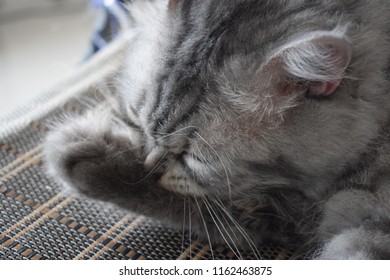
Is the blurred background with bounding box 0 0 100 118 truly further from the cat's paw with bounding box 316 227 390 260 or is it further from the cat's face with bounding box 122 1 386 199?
the cat's paw with bounding box 316 227 390 260

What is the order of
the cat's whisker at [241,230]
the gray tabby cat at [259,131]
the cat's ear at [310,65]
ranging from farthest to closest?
the cat's whisker at [241,230] < the gray tabby cat at [259,131] < the cat's ear at [310,65]

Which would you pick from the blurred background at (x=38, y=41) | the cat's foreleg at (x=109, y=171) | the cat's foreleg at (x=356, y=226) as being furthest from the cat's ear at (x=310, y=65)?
the blurred background at (x=38, y=41)

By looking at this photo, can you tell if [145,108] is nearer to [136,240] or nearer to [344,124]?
[136,240]

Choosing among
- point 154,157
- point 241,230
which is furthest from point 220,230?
point 154,157

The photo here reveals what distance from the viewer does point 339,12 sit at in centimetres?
94

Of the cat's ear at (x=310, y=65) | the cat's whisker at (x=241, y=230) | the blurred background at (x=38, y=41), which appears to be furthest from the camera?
the blurred background at (x=38, y=41)

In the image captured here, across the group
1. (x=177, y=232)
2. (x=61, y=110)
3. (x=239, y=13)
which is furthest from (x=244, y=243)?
(x=61, y=110)

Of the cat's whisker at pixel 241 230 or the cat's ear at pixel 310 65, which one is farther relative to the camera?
the cat's whisker at pixel 241 230

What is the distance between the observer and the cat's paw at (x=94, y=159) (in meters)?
1.07

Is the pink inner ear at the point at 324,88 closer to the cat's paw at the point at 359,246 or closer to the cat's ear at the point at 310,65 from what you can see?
the cat's ear at the point at 310,65

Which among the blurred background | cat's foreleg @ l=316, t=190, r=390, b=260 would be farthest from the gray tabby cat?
the blurred background

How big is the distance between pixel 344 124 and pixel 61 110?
30.0 inches

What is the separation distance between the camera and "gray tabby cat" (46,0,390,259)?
3.06ft

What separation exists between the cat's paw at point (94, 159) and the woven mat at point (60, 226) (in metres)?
0.06
